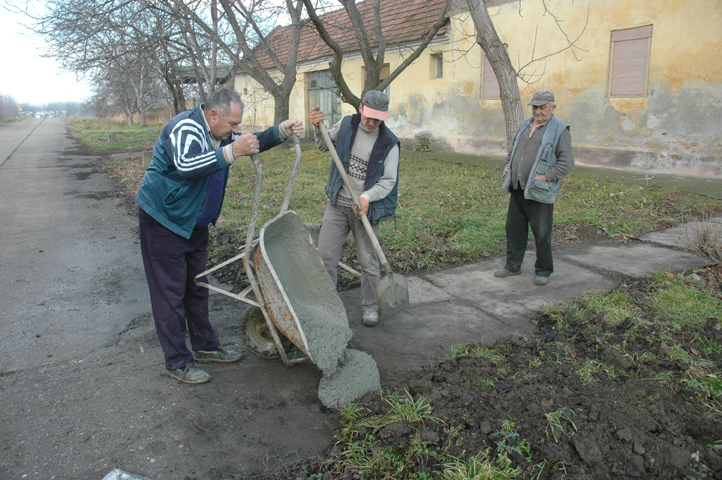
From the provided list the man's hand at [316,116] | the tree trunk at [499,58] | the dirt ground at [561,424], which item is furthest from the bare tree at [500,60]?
the dirt ground at [561,424]

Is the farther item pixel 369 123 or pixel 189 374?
pixel 369 123

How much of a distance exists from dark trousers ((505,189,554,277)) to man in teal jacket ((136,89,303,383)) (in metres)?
2.49

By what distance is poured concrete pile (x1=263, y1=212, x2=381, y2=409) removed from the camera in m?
2.98

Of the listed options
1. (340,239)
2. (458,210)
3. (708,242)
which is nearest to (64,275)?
(340,239)

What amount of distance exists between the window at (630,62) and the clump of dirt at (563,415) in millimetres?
9145

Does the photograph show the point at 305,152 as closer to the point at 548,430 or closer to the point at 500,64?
the point at 500,64

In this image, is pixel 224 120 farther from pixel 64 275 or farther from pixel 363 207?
pixel 64 275

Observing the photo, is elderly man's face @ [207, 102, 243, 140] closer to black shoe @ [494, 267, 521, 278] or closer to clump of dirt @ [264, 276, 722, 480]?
clump of dirt @ [264, 276, 722, 480]

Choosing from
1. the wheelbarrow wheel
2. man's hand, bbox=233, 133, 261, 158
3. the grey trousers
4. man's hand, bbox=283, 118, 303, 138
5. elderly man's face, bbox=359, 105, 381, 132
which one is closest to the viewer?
man's hand, bbox=233, 133, 261, 158

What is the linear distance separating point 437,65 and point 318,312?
13356 millimetres

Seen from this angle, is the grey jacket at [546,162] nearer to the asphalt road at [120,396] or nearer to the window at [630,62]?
the asphalt road at [120,396]

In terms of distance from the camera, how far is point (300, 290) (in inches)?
140

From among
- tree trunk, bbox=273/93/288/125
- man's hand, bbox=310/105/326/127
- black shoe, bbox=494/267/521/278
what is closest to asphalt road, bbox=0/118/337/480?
man's hand, bbox=310/105/326/127

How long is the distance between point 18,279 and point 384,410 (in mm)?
4266
